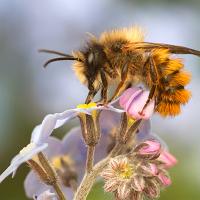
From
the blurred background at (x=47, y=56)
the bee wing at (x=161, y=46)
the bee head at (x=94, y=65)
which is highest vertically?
the bee wing at (x=161, y=46)

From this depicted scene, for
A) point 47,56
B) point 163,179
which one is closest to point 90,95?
point 163,179

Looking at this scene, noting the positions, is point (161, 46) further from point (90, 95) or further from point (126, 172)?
point (126, 172)

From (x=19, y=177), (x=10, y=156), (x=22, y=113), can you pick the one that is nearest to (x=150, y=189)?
(x=19, y=177)

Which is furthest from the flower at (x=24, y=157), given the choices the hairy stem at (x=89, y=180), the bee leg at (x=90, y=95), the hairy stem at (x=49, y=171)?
the bee leg at (x=90, y=95)

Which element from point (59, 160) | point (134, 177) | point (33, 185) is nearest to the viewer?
point (134, 177)

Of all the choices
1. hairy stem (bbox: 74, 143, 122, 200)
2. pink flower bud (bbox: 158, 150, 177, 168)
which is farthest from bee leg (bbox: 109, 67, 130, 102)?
pink flower bud (bbox: 158, 150, 177, 168)

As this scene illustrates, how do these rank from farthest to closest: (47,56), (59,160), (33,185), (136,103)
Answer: (47,56) < (59,160) < (33,185) < (136,103)

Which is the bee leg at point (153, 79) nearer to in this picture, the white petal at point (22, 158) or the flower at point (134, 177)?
the flower at point (134, 177)
